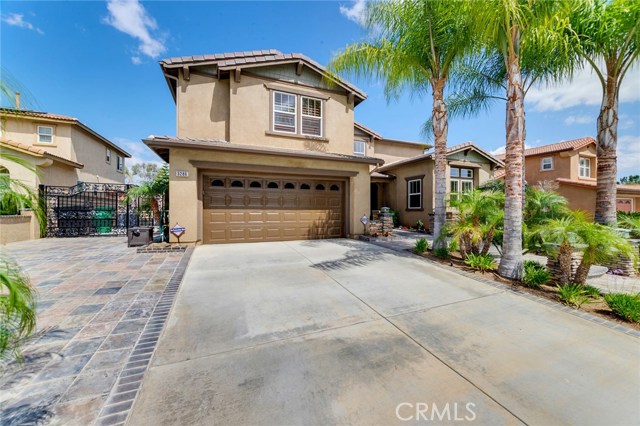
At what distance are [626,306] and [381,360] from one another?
4.01 meters

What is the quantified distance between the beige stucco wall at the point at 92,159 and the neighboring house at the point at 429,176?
19.2 metres

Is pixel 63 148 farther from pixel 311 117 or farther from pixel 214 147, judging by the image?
pixel 311 117

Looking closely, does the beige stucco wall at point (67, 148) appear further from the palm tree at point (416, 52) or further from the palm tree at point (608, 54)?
the palm tree at point (608, 54)

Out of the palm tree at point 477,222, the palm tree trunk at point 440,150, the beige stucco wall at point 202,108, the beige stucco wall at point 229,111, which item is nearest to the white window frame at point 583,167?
the palm tree at point 477,222

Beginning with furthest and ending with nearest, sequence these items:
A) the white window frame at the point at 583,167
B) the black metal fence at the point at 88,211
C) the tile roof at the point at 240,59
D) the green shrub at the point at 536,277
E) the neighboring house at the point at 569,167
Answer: the white window frame at the point at 583,167
the neighboring house at the point at 569,167
the black metal fence at the point at 88,211
the tile roof at the point at 240,59
the green shrub at the point at 536,277

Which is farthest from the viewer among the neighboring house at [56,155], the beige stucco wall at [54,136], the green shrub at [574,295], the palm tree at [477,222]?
the beige stucco wall at [54,136]

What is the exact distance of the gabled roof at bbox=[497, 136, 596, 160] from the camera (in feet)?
62.0

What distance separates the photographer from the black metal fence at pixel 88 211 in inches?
426

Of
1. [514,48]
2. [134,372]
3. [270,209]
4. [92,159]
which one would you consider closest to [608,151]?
[514,48]

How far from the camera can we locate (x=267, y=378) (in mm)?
2443

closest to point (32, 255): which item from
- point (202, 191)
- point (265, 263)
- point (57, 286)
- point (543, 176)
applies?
point (57, 286)

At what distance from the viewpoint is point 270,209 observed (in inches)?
394

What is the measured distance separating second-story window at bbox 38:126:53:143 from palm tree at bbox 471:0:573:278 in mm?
21957

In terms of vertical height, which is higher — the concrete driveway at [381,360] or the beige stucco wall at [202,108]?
the beige stucco wall at [202,108]
